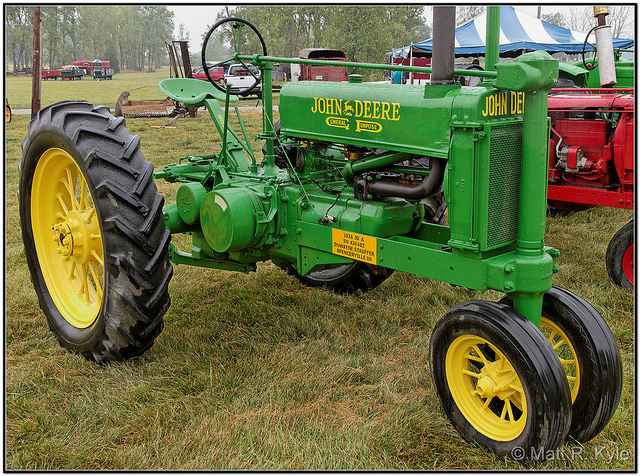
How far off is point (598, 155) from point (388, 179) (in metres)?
2.73

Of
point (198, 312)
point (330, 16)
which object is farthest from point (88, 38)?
point (198, 312)

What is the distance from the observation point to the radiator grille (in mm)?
2516

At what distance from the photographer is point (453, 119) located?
2.53 meters

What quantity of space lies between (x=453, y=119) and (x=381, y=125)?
459 mm

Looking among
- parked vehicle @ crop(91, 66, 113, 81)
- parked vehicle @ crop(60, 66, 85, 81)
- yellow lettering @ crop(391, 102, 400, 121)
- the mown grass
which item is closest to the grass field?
yellow lettering @ crop(391, 102, 400, 121)

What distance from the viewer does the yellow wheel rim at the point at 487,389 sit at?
248 cm

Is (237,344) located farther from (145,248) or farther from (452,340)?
(452,340)

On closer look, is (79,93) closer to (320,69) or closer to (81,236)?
(320,69)

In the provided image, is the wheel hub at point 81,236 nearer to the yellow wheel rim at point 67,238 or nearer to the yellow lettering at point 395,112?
the yellow wheel rim at point 67,238

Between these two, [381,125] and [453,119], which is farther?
[381,125]

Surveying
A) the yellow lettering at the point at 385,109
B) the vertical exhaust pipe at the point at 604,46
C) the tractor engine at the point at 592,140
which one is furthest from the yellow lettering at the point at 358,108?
the vertical exhaust pipe at the point at 604,46

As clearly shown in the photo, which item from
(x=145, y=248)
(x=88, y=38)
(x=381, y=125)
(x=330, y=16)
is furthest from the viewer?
(x=88, y=38)

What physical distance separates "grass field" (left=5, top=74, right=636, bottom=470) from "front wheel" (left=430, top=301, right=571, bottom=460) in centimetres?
11

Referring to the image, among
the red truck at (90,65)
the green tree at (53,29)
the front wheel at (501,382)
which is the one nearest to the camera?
the front wheel at (501,382)
